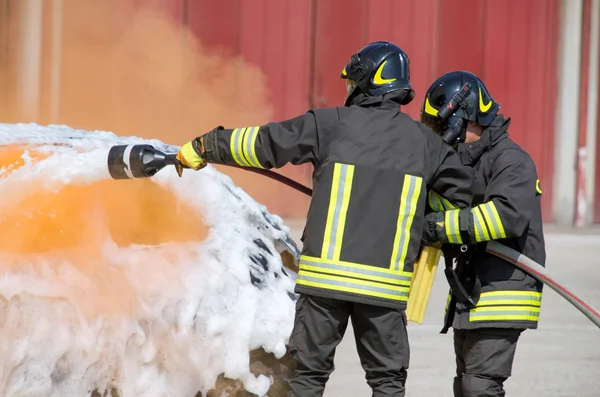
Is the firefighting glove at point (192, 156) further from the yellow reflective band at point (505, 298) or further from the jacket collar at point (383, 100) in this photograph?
the yellow reflective band at point (505, 298)

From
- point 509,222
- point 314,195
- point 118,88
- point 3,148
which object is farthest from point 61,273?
point 118,88

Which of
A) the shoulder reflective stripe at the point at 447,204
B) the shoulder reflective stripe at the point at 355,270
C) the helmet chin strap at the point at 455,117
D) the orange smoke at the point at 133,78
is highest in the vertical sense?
the orange smoke at the point at 133,78

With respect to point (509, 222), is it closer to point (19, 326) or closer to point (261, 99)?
point (19, 326)

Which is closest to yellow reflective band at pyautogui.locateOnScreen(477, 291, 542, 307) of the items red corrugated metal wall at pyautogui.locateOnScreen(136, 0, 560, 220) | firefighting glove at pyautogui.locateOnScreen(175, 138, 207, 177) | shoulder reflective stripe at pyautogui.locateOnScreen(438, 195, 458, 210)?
shoulder reflective stripe at pyautogui.locateOnScreen(438, 195, 458, 210)

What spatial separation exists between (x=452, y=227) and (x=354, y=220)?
428 mm

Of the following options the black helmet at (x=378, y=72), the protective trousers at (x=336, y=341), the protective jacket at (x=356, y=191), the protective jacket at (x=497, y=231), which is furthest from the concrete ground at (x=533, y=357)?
the black helmet at (x=378, y=72)

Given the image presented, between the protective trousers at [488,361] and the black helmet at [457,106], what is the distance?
2.29ft

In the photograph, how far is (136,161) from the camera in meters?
2.91

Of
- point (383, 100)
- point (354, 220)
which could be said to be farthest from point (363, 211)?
point (383, 100)

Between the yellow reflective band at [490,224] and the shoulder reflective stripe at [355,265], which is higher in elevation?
the yellow reflective band at [490,224]

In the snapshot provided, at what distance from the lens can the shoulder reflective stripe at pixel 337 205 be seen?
282cm

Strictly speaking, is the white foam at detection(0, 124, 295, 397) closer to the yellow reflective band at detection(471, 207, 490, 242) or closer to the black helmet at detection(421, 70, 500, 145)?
the yellow reflective band at detection(471, 207, 490, 242)

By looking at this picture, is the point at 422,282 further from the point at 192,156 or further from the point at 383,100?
the point at 192,156

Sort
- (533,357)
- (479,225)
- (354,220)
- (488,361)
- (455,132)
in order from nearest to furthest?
(354,220) < (479,225) < (488,361) < (455,132) < (533,357)
